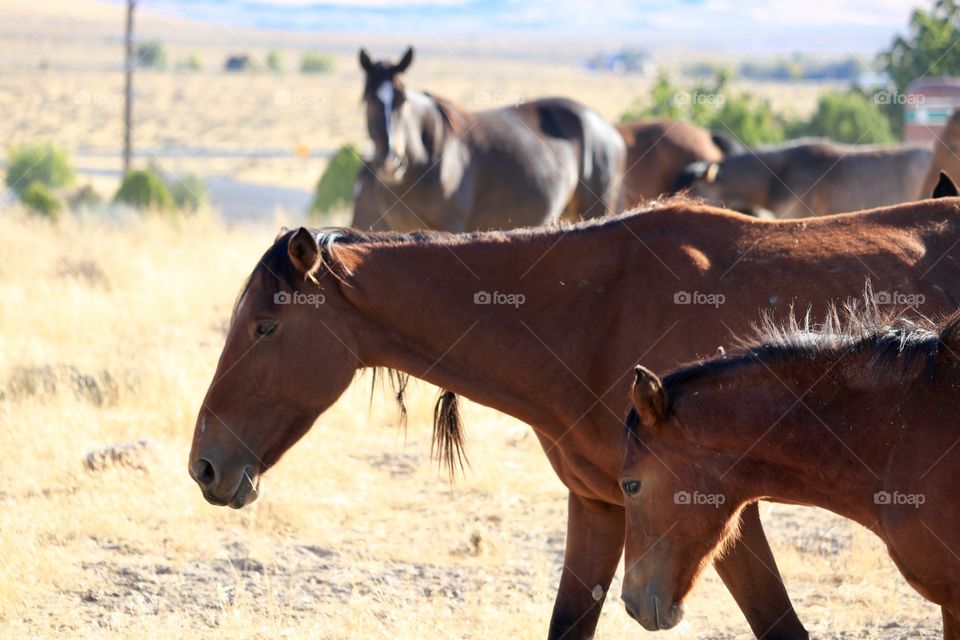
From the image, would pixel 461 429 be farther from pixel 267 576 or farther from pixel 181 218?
pixel 181 218

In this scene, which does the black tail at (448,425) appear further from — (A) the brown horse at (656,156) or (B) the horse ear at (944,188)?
(A) the brown horse at (656,156)

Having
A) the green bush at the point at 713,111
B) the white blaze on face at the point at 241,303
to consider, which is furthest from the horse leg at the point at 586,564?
the green bush at the point at 713,111

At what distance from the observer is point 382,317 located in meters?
4.55

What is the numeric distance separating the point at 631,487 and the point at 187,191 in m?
19.7

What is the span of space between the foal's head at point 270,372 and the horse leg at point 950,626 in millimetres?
2199

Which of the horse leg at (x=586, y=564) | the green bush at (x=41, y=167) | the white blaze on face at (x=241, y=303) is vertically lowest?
the green bush at (x=41, y=167)

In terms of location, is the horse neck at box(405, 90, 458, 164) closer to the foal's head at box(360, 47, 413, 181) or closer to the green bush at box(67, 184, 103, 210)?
the foal's head at box(360, 47, 413, 181)

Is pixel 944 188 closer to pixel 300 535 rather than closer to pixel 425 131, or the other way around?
pixel 300 535

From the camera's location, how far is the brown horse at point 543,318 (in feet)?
14.7

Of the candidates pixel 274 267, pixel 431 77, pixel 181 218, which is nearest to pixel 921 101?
pixel 181 218

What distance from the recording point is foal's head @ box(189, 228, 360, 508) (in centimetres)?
446

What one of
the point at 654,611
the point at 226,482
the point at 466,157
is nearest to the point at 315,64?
the point at 466,157

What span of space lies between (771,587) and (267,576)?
2.36 meters

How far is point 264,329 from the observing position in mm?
4469
